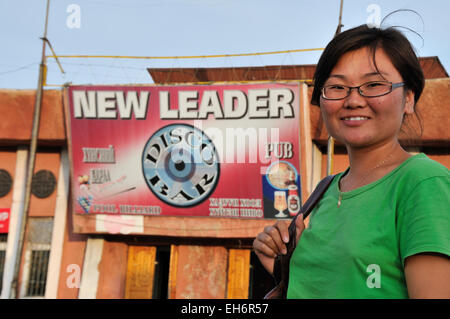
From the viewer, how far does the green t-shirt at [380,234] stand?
1173 millimetres

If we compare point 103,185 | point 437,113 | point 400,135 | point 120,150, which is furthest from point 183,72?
point 400,135

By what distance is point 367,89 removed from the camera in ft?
4.91

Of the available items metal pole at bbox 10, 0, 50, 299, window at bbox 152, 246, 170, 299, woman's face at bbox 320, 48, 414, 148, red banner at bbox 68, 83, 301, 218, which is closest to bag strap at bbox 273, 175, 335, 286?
woman's face at bbox 320, 48, 414, 148

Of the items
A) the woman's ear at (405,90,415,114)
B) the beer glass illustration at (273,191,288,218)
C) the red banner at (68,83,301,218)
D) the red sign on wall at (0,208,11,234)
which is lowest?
the woman's ear at (405,90,415,114)

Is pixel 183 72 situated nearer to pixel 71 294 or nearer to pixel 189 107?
pixel 189 107

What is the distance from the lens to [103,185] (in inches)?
536

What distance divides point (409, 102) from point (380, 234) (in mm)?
556

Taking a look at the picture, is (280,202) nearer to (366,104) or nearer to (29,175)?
(29,175)

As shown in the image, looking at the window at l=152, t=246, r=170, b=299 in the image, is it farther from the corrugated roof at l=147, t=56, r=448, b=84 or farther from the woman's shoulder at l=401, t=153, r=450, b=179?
the woman's shoulder at l=401, t=153, r=450, b=179

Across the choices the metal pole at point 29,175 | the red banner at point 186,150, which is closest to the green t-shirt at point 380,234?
the red banner at point 186,150

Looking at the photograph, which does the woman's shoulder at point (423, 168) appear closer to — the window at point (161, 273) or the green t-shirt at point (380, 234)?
the green t-shirt at point (380, 234)

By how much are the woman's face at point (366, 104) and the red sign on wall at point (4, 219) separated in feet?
49.4

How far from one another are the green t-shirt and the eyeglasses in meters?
0.26

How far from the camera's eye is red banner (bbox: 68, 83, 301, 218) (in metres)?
12.6
